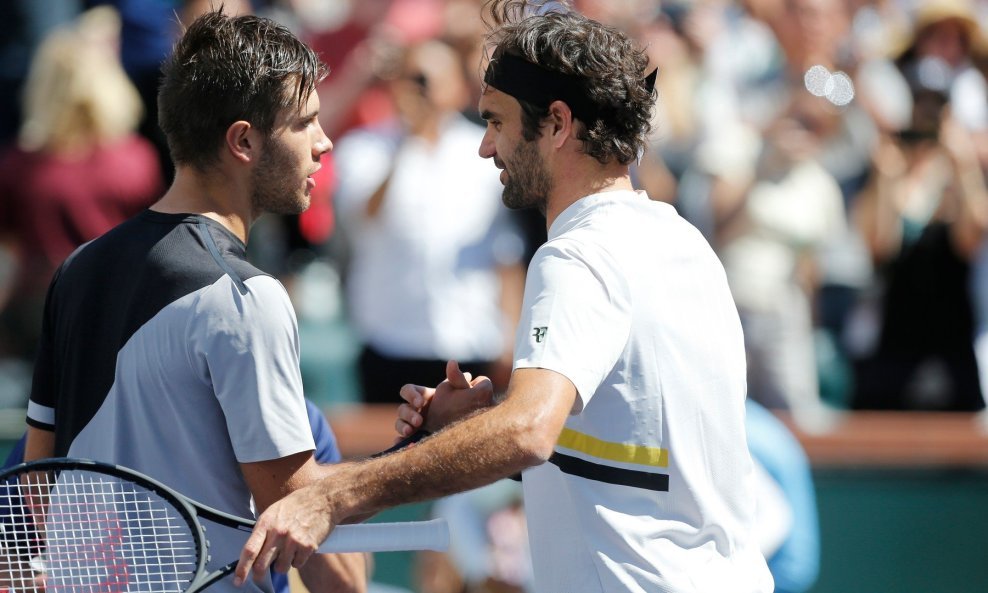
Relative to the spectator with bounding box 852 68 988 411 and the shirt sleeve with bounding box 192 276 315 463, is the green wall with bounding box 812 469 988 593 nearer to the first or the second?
the spectator with bounding box 852 68 988 411

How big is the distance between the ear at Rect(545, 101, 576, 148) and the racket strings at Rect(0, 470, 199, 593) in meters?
1.08

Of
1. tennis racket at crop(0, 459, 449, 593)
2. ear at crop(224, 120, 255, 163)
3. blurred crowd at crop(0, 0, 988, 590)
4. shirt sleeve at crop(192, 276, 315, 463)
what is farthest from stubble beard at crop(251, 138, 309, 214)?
blurred crowd at crop(0, 0, 988, 590)

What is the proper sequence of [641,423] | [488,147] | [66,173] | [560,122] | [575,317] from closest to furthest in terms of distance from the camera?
[575,317], [641,423], [560,122], [488,147], [66,173]

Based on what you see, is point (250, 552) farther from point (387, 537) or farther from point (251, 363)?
point (251, 363)

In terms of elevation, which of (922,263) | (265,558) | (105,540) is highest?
(922,263)

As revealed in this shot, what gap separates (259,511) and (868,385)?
171 inches

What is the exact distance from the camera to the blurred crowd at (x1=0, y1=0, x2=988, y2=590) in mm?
6020

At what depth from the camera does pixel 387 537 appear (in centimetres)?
256

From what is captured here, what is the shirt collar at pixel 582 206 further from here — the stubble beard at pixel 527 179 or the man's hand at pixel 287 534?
the man's hand at pixel 287 534

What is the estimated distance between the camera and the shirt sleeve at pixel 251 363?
2600 millimetres

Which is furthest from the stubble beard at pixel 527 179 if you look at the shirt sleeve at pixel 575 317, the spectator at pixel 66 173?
the spectator at pixel 66 173

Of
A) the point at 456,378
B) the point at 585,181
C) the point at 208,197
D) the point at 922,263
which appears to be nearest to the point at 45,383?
the point at 208,197

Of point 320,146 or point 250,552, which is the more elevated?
point 320,146

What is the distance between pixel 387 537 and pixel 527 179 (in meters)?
0.83
